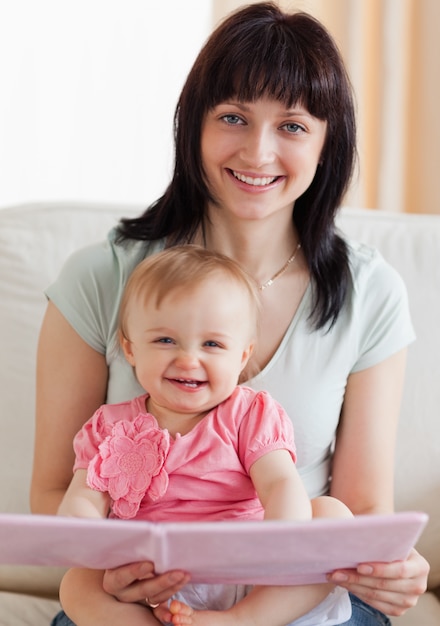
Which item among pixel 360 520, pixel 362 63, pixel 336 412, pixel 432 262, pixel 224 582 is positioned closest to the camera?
pixel 360 520

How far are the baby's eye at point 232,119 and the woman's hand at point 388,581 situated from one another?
27.0 inches

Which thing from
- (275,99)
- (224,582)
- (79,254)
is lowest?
(224,582)

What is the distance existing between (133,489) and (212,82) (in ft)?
2.06

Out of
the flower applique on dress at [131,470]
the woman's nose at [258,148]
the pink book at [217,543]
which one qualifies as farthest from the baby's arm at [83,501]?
the woman's nose at [258,148]

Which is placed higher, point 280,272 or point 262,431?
point 280,272

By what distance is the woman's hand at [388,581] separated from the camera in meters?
1.17

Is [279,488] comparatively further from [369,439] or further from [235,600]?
[369,439]

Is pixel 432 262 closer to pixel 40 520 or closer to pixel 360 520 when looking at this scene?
A: pixel 360 520

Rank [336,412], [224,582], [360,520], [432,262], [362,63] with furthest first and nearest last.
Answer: [362,63], [432,262], [336,412], [224,582], [360,520]

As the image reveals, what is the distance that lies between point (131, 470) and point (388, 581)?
14.5 inches

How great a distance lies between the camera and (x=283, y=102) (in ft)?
4.68

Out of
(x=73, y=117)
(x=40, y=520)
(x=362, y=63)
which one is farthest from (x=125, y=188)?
(x=40, y=520)

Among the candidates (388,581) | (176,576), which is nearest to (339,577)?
(388,581)

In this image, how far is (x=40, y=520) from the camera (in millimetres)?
1001
